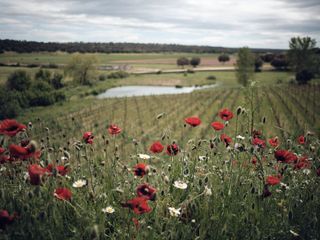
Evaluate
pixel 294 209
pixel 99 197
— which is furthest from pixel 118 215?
pixel 294 209

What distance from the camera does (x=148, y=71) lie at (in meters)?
133

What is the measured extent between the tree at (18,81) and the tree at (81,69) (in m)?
22.6

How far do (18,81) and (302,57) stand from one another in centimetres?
6889

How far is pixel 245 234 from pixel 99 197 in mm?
1375

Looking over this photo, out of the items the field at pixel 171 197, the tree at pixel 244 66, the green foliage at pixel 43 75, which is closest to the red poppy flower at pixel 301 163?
the field at pixel 171 197

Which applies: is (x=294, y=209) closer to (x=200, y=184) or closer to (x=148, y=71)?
(x=200, y=184)

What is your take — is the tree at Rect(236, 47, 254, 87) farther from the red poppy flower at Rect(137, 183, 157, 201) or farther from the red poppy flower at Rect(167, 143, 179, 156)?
the red poppy flower at Rect(137, 183, 157, 201)

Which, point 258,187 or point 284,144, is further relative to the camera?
point 284,144

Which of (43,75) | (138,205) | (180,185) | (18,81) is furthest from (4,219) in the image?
(43,75)

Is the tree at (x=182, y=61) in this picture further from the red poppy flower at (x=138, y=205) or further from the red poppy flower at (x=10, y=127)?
the red poppy flower at (x=138, y=205)

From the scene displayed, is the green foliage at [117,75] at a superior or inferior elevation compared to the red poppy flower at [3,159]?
inferior

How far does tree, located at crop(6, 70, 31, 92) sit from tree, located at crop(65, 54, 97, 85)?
74.0ft

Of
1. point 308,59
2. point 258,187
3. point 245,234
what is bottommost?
point 245,234

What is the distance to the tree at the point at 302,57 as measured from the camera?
256 ft
